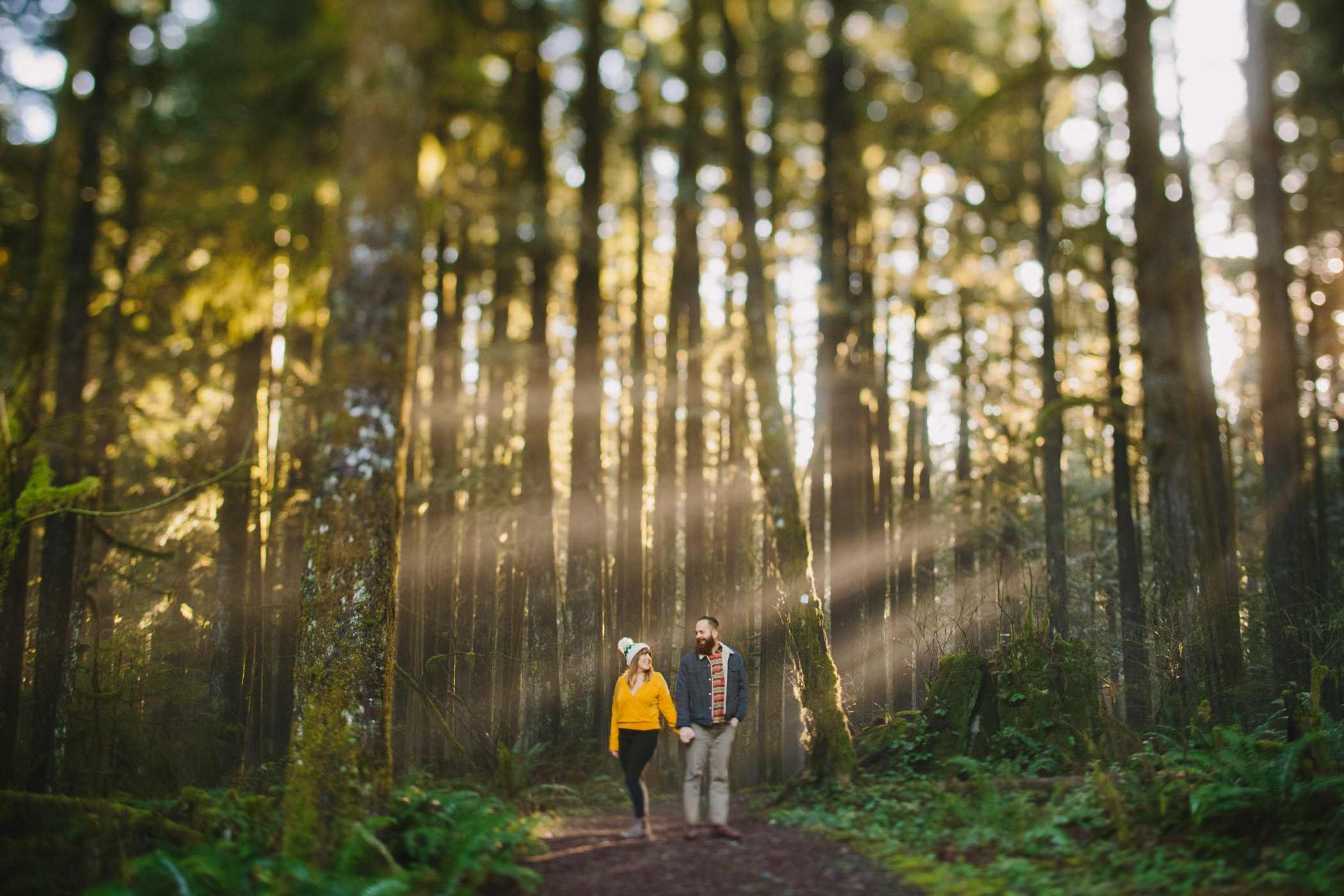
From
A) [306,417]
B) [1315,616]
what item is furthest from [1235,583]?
[306,417]

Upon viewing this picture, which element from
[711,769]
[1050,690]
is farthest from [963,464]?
[711,769]

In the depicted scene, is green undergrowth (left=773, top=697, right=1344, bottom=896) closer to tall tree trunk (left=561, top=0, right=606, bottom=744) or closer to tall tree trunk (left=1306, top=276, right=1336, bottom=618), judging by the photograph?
tall tree trunk (left=561, top=0, right=606, bottom=744)

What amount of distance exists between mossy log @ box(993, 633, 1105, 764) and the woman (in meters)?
4.53

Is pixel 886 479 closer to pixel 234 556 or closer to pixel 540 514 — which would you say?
pixel 540 514

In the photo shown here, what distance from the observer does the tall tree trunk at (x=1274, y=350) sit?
11.2 m

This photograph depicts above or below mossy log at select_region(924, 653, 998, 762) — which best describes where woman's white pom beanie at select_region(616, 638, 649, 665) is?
above

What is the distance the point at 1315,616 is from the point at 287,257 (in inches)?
537

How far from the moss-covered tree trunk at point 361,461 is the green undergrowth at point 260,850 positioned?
1.38ft

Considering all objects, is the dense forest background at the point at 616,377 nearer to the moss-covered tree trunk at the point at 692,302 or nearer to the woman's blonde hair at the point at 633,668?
the moss-covered tree trunk at the point at 692,302

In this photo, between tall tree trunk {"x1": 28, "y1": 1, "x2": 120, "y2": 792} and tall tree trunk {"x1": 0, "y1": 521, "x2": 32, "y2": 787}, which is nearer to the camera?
tall tree trunk {"x1": 0, "y1": 521, "x2": 32, "y2": 787}

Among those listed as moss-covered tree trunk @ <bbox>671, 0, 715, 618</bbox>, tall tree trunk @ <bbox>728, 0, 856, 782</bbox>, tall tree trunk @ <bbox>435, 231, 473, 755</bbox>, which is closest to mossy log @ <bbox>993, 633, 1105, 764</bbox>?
tall tree trunk @ <bbox>728, 0, 856, 782</bbox>

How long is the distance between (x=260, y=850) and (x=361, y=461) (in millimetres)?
3040

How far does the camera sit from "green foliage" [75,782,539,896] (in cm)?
523

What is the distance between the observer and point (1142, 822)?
20.4 feet
